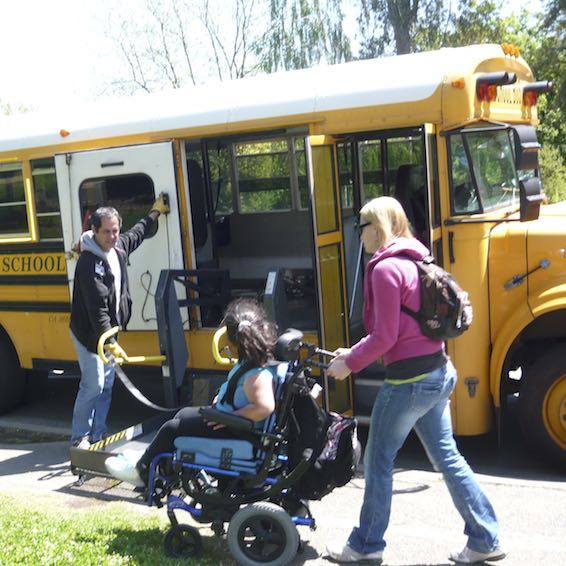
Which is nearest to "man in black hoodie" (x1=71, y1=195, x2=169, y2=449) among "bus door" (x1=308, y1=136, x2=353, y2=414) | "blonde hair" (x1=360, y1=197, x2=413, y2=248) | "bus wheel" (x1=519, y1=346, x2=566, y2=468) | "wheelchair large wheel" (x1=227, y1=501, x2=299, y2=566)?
"bus door" (x1=308, y1=136, x2=353, y2=414)

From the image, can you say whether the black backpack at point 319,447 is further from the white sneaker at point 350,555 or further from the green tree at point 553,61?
the green tree at point 553,61

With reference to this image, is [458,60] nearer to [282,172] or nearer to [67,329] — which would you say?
[282,172]

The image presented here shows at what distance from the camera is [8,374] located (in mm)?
7348

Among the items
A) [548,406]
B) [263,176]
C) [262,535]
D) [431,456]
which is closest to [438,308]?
[431,456]

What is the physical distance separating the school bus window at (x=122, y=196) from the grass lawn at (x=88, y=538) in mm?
2378

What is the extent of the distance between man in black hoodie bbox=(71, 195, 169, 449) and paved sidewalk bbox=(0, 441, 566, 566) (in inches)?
15.6

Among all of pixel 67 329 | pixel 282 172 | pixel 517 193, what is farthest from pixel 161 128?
pixel 517 193

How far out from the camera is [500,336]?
505 centimetres

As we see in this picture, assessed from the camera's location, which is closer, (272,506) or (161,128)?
(272,506)

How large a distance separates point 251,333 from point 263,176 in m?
3.74

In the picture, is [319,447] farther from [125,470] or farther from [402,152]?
[402,152]

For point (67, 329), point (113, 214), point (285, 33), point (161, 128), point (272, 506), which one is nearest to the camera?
point (272, 506)

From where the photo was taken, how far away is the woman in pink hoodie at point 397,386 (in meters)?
3.51

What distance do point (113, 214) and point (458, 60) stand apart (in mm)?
2545
